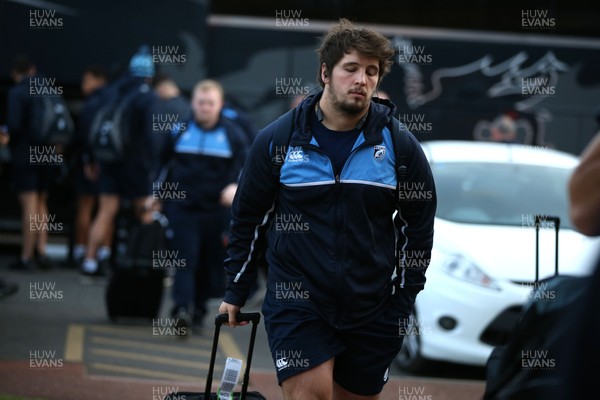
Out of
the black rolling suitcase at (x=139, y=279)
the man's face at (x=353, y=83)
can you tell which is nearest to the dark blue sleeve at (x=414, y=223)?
the man's face at (x=353, y=83)

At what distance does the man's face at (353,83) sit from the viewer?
506 centimetres

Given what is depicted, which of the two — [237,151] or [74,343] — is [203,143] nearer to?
[237,151]

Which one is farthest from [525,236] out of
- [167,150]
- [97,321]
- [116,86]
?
[116,86]

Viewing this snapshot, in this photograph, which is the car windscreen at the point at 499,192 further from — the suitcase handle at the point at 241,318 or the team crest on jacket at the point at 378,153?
the suitcase handle at the point at 241,318

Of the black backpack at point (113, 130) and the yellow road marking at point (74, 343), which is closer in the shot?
the yellow road marking at point (74, 343)

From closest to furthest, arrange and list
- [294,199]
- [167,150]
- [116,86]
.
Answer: [294,199] < [167,150] < [116,86]

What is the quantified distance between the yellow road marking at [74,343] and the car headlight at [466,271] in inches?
107

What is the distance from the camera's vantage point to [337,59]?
202 inches

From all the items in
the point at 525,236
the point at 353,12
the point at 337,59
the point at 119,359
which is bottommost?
the point at 119,359

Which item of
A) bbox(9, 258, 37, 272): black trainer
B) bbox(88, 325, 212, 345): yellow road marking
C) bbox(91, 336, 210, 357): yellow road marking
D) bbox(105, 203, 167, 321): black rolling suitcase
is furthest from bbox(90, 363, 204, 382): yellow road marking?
bbox(9, 258, 37, 272): black trainer

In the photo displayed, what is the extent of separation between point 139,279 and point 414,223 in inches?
222

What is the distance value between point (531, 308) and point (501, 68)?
10.8 metres

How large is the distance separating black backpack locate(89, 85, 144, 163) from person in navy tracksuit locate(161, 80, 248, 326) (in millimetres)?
2828

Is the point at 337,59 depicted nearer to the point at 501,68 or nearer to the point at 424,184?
the point at 424,184
